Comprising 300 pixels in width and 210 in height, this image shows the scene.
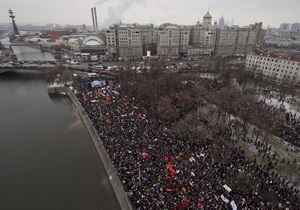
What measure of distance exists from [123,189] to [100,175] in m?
5.35

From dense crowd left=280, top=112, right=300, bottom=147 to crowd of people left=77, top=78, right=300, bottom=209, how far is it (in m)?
7.93

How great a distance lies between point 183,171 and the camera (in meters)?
18.5

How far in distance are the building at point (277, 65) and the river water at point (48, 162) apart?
4974cm

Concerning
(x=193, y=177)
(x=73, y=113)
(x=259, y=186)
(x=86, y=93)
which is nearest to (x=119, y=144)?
(x=193, y=177)

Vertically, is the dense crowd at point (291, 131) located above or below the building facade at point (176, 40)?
below

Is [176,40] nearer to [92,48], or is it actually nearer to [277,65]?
[92,48]

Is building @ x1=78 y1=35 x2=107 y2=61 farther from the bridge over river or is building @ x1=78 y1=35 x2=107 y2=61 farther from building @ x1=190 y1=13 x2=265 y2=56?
building @ x1=190 y1=13 x2=265 y2=56

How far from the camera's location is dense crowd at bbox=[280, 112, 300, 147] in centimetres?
2534

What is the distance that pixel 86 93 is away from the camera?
39.9m

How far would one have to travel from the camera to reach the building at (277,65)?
5034 cm

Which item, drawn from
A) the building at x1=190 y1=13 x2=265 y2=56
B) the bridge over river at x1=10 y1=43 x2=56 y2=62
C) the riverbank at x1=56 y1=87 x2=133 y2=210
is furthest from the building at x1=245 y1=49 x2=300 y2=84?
the bridge over river at x1=10 y1=43 x2=56 y2=62

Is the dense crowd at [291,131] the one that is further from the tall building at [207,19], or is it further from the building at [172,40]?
the tall building at [207,19]

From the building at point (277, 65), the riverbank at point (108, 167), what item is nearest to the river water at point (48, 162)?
the riverbank at point (108, 167)

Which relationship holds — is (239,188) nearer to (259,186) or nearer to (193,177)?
(259,186)
